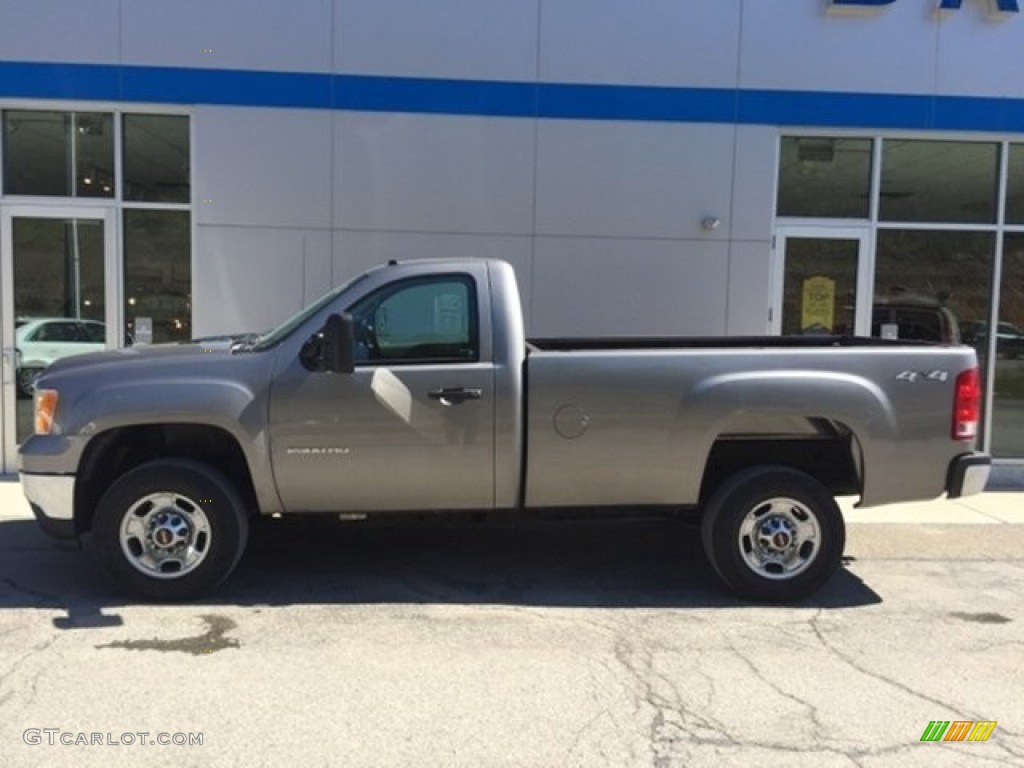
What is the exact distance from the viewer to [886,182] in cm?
916

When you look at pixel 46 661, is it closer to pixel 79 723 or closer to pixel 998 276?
pixel 79 723

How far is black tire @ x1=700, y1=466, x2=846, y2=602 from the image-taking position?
17.0 feet

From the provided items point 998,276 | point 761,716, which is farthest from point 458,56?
point 761,716

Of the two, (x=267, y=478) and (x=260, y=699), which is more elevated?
(x=267, y=478)

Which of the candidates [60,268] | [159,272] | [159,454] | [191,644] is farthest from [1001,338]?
[60,268]

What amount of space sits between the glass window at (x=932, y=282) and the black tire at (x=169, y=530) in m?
6.95

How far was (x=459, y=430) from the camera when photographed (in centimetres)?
505

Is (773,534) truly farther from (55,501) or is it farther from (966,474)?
(55,501)

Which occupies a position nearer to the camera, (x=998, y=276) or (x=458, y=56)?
(x=458, y=56)

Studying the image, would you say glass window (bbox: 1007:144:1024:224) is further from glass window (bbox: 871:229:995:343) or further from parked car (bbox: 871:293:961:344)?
parked car (bbox: 871:293:961:344)

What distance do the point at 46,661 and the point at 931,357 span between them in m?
4.96

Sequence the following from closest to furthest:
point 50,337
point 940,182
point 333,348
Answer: point 333,348 < point 50,337 < point 940,182

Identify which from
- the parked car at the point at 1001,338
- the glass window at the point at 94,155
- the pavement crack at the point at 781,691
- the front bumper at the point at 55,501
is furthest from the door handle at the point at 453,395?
the parked car at the point at 1001,338

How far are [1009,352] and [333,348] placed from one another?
769 centimetres
